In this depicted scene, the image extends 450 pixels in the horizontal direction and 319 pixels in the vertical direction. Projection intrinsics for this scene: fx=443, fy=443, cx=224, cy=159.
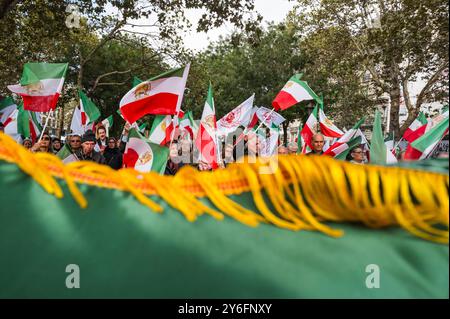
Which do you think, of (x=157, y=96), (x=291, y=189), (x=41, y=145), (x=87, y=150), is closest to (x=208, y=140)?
(x=157, y=96)

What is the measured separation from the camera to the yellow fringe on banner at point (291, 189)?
3.71 ft

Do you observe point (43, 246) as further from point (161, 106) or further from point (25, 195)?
point (161, 106)

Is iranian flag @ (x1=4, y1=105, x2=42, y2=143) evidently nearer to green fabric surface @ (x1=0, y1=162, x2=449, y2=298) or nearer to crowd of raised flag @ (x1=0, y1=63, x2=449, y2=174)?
crowd of raised flag @ (x1=0, y1=63, x2=449, y2=174)

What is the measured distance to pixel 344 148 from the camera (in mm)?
6695

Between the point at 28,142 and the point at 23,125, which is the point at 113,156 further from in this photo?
the point at 28,142

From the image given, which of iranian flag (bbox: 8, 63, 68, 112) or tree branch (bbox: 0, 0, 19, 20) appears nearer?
iranian flag (bbox: 8, 63, 68, 112)

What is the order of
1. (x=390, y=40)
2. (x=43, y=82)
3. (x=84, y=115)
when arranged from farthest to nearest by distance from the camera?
(x=390, y=40) < (x=84, y=115) < (x=43, y=82)

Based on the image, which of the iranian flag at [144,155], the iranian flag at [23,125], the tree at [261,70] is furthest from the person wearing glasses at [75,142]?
the tree at [261,70]

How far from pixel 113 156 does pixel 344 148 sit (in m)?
4.41

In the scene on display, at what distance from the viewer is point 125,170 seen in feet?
4.29

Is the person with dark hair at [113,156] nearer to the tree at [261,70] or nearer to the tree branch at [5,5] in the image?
the tree branch at [5,5]

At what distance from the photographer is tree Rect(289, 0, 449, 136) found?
15.1 m

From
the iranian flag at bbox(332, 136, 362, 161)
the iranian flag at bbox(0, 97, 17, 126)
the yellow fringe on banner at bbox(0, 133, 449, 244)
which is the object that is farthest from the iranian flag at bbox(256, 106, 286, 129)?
the yellow fringe on banner at bbox(0, 133, 449, 244)

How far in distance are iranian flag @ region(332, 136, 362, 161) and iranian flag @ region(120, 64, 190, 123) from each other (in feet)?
7.74
